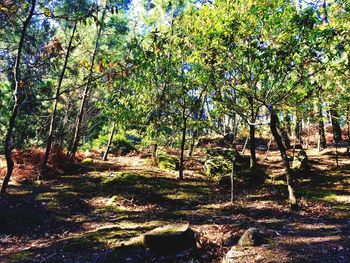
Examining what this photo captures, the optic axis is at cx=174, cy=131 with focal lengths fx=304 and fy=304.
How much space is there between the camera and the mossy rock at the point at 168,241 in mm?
7094

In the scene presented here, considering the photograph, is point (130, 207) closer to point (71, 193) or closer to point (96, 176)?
point (71, 193)

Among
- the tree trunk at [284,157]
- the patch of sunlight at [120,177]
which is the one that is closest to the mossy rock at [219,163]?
the patch of sunlight at [120,177]

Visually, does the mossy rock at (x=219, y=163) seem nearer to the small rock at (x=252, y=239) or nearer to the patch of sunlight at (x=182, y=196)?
the patch of sunlight at (x=182, y=196)

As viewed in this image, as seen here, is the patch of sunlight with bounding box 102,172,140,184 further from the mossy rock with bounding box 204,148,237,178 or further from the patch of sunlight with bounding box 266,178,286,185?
the patch of sunlight with bounding box 266,178,286,185

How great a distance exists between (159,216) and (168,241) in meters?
2.98

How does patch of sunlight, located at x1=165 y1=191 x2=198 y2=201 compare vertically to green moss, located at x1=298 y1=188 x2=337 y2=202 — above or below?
above

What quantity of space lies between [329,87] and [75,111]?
2031 centimetres

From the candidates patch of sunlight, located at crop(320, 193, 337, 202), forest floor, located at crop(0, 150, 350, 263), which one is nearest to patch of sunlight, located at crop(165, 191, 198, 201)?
forest floor, located at crop(0, 150, 350, 263)

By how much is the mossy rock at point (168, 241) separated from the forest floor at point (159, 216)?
18 cm

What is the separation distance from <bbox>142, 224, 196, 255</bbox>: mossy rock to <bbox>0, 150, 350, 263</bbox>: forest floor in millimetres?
180

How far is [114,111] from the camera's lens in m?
12.9

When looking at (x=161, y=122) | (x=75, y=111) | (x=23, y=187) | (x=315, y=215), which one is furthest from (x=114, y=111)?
(x=75, y=111)

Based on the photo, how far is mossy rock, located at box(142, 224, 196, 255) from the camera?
23.3ft

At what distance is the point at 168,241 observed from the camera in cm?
711
